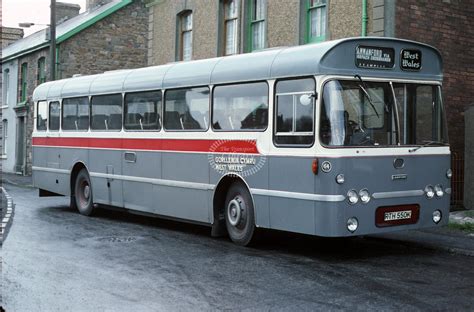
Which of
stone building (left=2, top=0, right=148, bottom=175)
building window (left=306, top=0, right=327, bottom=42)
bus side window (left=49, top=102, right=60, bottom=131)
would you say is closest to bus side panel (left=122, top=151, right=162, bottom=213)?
bus side window (left=49, top=102, right=60, bottom=131)

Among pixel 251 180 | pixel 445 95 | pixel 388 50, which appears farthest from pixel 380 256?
pixel 445 95

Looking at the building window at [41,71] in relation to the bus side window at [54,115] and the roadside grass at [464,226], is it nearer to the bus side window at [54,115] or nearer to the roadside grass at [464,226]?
the bus side window at [54,115]

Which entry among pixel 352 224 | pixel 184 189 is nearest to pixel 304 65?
pixel 352 224

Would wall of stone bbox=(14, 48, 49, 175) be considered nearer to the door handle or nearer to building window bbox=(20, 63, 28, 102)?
building window bbox=(20, 63, 28, 102)

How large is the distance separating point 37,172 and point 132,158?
4.93m

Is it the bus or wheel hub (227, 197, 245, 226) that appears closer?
the bus

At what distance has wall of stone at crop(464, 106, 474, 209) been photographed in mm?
14859

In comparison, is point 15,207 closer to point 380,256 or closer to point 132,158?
point 132,158

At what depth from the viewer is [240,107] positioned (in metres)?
10.2

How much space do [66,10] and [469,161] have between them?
102 feet

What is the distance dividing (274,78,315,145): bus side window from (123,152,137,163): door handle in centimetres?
425

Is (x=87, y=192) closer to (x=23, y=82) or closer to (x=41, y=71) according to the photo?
(x=41, y=71)

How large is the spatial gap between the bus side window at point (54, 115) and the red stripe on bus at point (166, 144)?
0.96ft

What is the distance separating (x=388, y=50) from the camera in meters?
9.42
